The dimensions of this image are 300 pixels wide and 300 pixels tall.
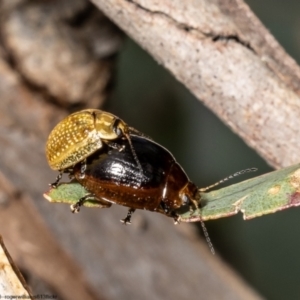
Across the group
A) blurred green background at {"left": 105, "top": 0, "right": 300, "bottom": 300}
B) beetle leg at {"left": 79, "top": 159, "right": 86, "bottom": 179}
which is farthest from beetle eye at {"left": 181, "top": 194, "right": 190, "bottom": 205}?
blurred green background at {"left": 105, "top": 0, "right": 300, "bottom": 300}

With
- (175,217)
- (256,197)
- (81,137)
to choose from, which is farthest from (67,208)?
(256,197)

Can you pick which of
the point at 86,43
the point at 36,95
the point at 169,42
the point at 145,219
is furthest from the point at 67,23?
the point at 169,42

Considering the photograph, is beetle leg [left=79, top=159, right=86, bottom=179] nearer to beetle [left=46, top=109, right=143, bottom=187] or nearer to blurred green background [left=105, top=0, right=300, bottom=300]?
beetle [left=46, top=109, right=143, bottom=187]

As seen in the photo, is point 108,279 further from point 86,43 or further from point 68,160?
point 68,160

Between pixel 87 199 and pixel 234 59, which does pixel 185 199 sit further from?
pixel 234 59

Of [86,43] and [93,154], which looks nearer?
[93,154]

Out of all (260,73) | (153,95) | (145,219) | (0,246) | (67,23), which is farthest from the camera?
(153,95)

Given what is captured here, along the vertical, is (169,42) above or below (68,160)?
above
